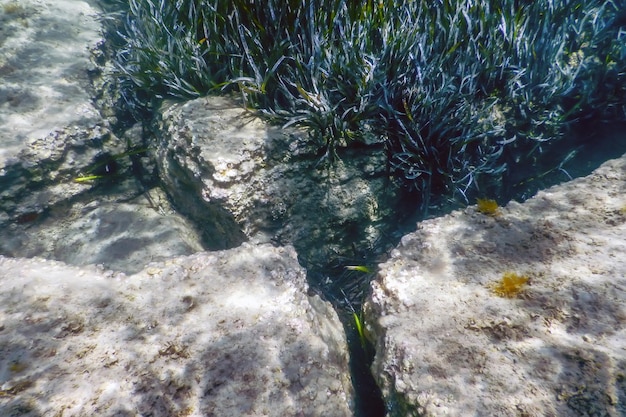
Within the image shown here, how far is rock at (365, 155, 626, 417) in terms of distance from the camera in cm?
173

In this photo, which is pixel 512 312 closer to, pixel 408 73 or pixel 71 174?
pixel 408 73

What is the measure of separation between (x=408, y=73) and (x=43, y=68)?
4.18 meters

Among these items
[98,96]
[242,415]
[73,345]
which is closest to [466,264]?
[242,415]

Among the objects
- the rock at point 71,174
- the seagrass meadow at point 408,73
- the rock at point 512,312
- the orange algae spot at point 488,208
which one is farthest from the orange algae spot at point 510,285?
the rock at point 71,174

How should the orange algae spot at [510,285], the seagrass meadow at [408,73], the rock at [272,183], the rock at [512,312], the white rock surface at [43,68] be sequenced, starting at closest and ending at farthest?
the rock at [512,312], the orange algae spot at [510,285], the rock at [272,183], the seagrass meadow at [408,73], the white rock surface at [43,68]

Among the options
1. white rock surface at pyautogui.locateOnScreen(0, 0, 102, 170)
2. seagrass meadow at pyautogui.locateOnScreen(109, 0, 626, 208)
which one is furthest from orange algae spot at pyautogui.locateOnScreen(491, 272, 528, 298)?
white rock surface at pyautogui.locateOnScreen(0, 0, 102, 170)

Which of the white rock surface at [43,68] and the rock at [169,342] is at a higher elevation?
the white rock surface at [43,68]

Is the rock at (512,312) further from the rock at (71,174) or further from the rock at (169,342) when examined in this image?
the rock at (71,174)

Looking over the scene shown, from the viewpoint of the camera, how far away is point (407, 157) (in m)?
3.29

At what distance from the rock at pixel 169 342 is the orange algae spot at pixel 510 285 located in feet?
3.51

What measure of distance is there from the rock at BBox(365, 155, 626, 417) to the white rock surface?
3.67m

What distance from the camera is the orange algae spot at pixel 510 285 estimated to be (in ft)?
6.94

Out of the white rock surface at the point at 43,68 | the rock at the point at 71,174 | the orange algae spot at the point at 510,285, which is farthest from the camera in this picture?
the white rock surface at the point at 43,68

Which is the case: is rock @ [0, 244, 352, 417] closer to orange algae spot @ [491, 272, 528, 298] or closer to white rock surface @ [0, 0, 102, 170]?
orange algae spot @ [491, 272, 528, 298]
